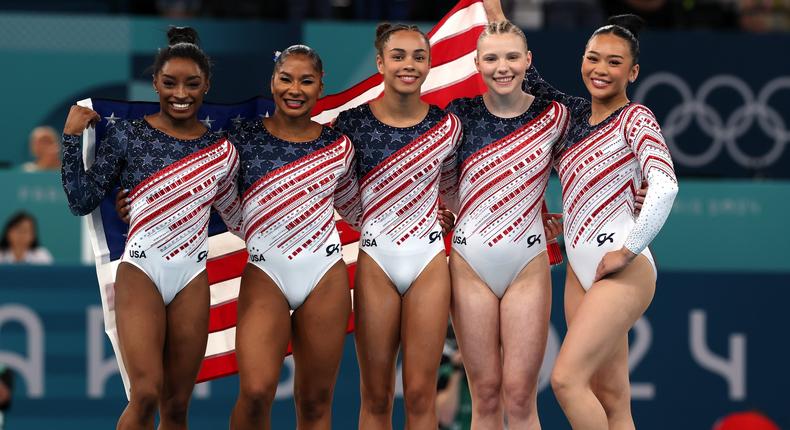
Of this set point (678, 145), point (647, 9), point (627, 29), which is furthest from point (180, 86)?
point (647, 9)

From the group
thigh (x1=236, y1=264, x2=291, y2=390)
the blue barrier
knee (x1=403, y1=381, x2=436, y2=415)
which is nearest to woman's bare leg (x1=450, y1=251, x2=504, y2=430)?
knee (x1=403, y1=381, x2=436, y2=415)

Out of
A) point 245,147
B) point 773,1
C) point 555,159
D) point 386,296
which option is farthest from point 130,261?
point 773,1

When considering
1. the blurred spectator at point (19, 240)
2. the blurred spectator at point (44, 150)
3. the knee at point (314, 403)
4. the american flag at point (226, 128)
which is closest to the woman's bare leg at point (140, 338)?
the american flag at point (226, 128)

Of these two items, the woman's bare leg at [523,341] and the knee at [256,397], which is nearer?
the knee at [256,397]

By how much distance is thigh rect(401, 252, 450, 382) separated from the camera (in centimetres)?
549

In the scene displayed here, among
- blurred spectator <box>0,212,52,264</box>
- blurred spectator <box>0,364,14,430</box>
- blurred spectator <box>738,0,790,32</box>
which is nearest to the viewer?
blurred spectator <box>0,364,14,430</box>

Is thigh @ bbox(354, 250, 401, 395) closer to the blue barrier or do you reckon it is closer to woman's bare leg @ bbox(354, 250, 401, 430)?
woman's bare leg @ bbox(354, 250, 401, 430)

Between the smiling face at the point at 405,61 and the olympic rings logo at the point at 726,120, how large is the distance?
14.8 feet

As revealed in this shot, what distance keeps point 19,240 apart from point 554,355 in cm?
359

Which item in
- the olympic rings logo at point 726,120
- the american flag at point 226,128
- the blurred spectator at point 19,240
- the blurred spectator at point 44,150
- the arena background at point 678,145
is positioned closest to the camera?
the american flag at point 226,128

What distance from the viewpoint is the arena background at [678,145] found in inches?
316

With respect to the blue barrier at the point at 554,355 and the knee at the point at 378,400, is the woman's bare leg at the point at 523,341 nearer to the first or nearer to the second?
the knee at the point at 378,400

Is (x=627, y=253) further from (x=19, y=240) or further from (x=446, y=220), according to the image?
(x=19, y=240)

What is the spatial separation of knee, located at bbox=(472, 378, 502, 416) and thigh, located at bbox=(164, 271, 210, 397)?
117 cm
